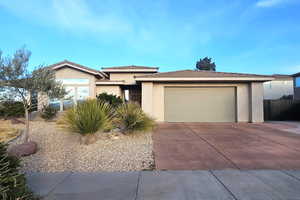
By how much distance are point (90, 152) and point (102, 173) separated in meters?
2.01

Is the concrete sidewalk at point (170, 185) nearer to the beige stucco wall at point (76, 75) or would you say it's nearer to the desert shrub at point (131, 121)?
the desert shrub at point (131, 121)

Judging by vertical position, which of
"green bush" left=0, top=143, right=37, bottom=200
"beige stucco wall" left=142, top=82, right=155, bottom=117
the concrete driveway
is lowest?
the concrete driveway

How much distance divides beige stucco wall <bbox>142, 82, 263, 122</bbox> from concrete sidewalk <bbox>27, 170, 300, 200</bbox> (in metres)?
9.60

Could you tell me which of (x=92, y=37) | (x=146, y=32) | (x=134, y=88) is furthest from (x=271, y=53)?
(x=92, y=37)

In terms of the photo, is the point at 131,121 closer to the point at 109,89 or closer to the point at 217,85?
the point at 109,89

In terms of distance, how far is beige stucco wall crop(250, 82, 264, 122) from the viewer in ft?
45.9

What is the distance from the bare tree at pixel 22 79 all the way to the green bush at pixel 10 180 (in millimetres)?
4713

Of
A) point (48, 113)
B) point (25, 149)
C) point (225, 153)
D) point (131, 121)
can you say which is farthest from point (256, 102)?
point (48, 113)

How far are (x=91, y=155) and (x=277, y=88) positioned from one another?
114 ft

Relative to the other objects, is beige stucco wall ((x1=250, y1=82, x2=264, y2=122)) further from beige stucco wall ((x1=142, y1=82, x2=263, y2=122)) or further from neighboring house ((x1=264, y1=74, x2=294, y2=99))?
neighboring house ((x1=264, y1=74, x2=294, y2=99))

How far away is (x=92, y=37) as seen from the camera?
18.4m

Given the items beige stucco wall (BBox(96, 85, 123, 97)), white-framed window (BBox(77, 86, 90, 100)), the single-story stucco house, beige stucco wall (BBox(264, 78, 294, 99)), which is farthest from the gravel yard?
beige stucco wall (BBox(264, 78, 294, 99))

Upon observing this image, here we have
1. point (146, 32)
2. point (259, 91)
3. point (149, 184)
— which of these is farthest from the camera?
point (146, 32)

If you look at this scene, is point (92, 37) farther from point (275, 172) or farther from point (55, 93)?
point (275, 172)
